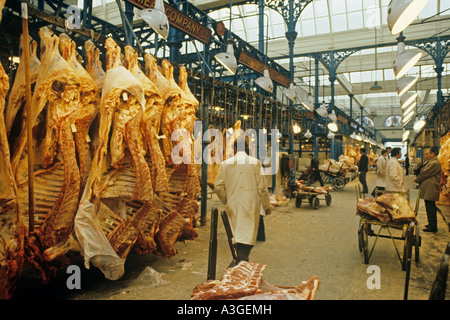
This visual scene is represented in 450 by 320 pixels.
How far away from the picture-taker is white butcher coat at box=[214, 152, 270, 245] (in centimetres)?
424

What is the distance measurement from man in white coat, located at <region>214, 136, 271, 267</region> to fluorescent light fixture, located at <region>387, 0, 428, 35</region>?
105 inches

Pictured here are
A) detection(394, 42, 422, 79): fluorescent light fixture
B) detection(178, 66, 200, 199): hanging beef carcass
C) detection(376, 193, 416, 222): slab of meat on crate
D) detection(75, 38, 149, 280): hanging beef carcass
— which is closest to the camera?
detection(75, 38, 149, 280): hanging beef carcass

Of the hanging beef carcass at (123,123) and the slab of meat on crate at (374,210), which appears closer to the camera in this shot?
the hanging beef carcass at (123,123)

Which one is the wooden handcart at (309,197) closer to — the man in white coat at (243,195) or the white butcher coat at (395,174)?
the white butcher coat at (395,174)

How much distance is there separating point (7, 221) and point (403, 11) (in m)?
5.10

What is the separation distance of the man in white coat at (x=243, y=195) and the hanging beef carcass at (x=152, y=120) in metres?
0.88

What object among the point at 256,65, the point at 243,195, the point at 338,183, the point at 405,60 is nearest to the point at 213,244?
the point at 243,195

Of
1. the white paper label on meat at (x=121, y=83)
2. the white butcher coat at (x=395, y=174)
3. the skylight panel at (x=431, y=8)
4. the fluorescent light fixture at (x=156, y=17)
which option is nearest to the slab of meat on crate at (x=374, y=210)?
the white butcher coat at (x=395, y=174)

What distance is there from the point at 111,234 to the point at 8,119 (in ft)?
5.56

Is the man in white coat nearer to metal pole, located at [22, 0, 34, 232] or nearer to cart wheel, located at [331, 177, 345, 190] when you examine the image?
metal pole, located at [22, 0, 34, 232]

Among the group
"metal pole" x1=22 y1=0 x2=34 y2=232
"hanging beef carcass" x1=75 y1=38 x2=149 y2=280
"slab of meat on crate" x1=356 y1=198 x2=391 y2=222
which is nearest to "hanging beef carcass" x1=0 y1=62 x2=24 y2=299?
"metal pole" x1=22 y1=0 x2=34 y2=232

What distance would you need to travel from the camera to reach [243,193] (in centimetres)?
429

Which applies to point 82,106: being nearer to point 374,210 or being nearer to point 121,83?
point 121,83

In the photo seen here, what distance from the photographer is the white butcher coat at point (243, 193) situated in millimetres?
4242
